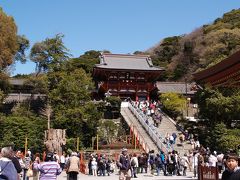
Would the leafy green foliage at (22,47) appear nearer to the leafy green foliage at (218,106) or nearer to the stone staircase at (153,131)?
the stone staircase at (153,131)

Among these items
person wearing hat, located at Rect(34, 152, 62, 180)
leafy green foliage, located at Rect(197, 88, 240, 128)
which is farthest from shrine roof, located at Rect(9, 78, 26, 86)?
person wearing hat, located at Rect(34, 152, 62, 180)

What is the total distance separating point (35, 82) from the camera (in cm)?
4150

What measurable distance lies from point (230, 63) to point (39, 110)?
3285cm

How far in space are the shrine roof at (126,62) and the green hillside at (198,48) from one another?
22.6 feet

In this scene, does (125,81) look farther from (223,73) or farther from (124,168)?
(223,73)

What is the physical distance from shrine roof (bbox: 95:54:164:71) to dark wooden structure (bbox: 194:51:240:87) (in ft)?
119

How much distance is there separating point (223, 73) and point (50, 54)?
102 feet

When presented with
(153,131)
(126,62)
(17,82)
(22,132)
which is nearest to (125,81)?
(126,62)

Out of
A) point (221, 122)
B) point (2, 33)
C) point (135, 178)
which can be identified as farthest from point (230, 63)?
point (2, 33)

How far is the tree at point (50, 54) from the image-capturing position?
127 feet

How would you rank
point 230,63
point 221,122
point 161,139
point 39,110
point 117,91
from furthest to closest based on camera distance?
point 117,91 → point 39,110 → point 221,122 → point 161,139 → point 230,63

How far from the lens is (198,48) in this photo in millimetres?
65625

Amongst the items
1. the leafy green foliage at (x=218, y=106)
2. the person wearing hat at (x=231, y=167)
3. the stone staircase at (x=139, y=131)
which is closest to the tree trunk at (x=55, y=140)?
the stone staircase at (x=139, y=131)

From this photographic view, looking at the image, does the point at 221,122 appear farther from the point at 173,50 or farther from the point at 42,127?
the point at 173,50
